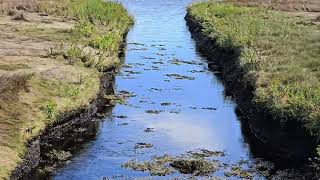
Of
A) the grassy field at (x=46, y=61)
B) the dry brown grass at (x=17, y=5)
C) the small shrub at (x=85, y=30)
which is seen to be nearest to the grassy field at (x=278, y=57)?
the grassy field at (x=46, y=61)

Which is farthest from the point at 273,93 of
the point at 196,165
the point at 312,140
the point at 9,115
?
the point at 9,115

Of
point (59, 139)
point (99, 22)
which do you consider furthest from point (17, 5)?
point (59, 139)

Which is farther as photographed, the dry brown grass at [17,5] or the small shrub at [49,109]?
the dry brown grass at [17,5]

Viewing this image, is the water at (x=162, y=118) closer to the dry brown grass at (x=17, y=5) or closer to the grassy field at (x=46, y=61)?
the grassy field at (x=46, y=61)

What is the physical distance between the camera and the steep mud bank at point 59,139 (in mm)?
20517

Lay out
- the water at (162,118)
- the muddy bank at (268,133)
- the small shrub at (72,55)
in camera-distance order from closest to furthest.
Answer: the muddy bank at (268,133) < the water at (162,118) < the small shrub at (72,55)

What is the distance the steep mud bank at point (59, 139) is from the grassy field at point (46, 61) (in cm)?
33

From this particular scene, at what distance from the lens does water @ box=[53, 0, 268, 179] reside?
22.1m

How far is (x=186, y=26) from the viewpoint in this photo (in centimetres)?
6506

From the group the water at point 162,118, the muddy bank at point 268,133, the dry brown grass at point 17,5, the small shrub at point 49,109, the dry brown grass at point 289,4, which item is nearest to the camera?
the muddy bank at point 268,133

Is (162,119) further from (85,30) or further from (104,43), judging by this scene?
(85,30)

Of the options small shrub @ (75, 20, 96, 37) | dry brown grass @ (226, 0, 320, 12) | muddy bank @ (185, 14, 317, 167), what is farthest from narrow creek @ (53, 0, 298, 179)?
dry brown grass @ (226, 0, 320, 12)

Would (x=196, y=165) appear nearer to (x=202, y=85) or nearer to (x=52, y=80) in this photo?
(x=52, y=80)

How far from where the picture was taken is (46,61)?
110 feet
